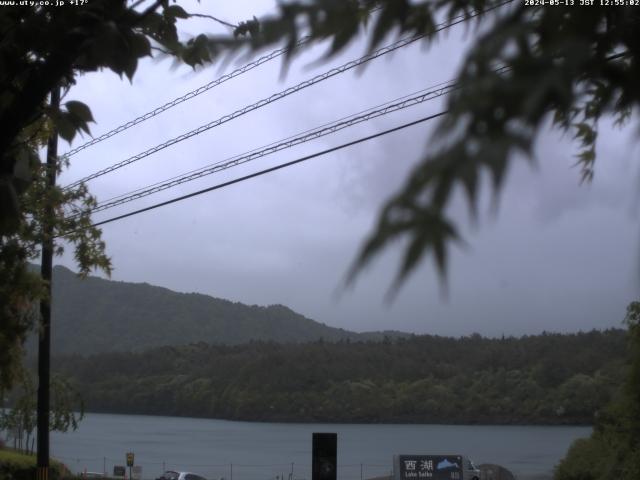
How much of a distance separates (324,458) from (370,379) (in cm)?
2380

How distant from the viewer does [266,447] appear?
193ft

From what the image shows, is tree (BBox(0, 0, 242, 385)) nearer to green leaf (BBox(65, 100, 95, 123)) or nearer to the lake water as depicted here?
green leaf (BBox(65, 100, 95, 123))

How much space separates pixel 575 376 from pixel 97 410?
2212cm

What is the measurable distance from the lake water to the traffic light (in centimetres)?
2351

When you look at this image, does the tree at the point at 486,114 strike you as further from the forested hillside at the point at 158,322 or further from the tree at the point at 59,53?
the forested hillside at the point at 158,322

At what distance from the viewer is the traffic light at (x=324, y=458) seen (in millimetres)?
13945

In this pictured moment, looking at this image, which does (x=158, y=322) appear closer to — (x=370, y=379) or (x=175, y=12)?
(x=370, y=379)

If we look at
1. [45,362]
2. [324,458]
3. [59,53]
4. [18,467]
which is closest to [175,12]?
[59,53]

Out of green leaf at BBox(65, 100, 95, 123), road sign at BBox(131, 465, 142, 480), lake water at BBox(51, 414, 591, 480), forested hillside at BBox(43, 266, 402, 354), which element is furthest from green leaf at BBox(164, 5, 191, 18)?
road sign at BBox(131, 465, 142, 480)

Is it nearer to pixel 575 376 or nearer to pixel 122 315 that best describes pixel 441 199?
pixel 575 376

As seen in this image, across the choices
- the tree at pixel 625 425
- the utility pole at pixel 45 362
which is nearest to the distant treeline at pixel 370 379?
the tree at pixel 625 425

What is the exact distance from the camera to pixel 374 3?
3291mm

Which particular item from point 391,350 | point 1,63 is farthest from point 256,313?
point 1,63

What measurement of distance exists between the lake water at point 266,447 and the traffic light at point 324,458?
23508mm
